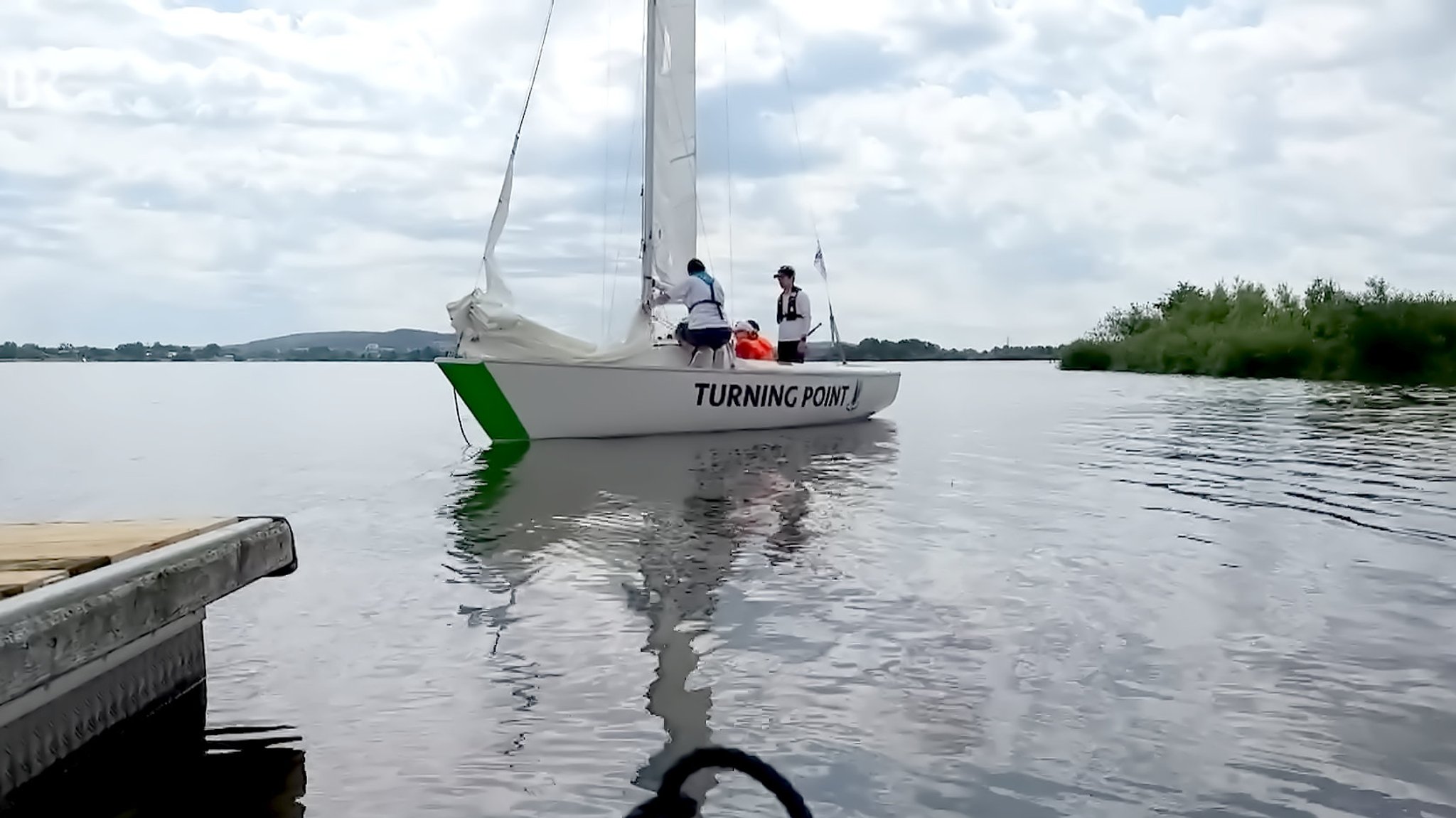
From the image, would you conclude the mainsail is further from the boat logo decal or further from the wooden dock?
the wooden dock

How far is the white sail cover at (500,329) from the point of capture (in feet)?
46.3

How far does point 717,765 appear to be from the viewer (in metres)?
1.67

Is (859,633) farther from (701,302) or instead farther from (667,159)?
(667,159)

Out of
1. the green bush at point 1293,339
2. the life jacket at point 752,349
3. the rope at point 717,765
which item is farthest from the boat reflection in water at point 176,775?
the green bush at point 1293,339

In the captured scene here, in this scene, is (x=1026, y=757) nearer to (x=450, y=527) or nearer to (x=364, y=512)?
(x=450, y=527)

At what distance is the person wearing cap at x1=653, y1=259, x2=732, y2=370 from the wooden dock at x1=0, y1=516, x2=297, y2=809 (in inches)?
432

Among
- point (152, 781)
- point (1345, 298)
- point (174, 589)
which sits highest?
point (1345, 298)

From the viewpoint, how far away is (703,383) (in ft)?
51.6

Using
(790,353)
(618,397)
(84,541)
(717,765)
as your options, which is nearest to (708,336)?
(618,397)

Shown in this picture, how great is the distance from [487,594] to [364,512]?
3.63 metres

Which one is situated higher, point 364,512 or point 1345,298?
point 1345,298

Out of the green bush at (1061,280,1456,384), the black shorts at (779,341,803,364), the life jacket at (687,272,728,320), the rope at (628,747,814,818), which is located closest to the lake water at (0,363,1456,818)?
the rope at (628,747,814,818)

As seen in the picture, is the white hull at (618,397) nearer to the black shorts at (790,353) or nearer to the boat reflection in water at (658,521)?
the boat reflection in water at (658,521)

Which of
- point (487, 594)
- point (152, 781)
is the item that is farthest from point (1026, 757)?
point (487, 594)
